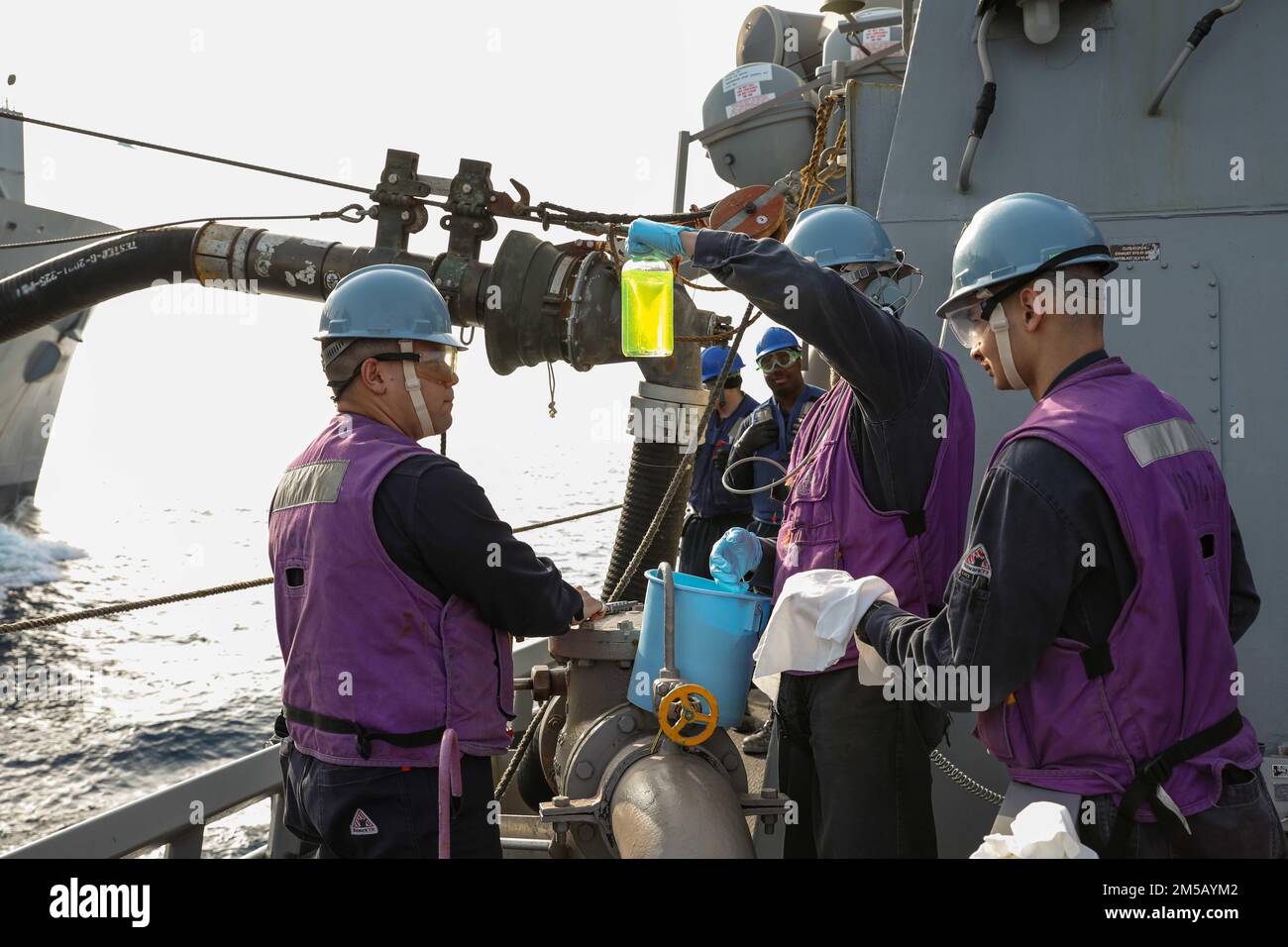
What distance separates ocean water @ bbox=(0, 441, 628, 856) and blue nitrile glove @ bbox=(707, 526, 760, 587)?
4.74 meters

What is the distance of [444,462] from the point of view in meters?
2.32

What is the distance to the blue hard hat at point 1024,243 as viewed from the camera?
191 centimetres

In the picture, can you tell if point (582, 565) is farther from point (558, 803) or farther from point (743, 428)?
point (558, 803)

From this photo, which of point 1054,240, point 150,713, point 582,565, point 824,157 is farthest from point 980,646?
point 582,565

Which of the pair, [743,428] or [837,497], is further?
[743,428]

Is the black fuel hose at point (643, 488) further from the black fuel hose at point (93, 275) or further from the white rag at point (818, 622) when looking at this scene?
the white rag at point (818, 622)

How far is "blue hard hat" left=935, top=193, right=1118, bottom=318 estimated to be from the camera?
1.91 m

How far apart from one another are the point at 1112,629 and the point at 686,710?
1.24 meters

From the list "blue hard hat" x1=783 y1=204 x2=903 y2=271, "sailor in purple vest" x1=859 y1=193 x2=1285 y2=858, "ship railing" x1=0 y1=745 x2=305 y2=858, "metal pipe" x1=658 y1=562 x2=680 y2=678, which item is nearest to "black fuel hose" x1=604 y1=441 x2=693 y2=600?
"ship railing" x1=0 y1=745 x2=305 y2=858

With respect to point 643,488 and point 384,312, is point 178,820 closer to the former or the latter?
point 384,312

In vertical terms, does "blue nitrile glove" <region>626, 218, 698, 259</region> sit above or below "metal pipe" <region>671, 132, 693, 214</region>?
below

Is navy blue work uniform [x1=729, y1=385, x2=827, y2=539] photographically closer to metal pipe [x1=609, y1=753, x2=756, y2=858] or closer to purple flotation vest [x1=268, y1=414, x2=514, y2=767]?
metal pipe [x1=609, y1=753, x2=756, y2=858]

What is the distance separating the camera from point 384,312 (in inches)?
96.3
